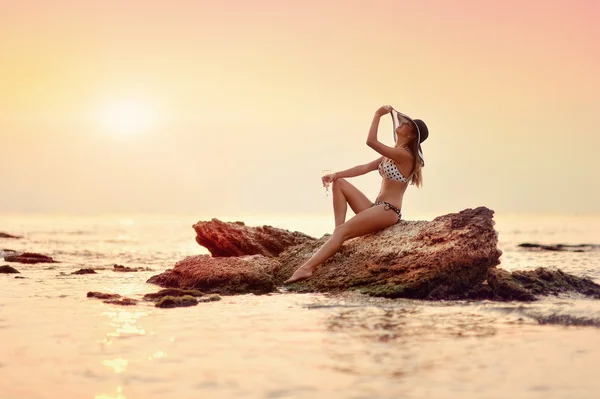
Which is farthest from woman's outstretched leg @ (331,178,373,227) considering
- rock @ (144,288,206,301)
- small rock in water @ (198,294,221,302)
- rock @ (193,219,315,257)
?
rock @ (144,288,206,301)

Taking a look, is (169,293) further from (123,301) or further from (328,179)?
(328,179)

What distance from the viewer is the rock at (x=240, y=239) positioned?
44.3 ft

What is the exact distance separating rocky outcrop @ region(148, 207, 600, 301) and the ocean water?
0.57 m

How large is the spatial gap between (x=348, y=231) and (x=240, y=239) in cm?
341

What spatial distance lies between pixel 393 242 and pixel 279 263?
2.27 meters

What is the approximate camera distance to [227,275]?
428 inches

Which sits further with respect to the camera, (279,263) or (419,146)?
(279,263)


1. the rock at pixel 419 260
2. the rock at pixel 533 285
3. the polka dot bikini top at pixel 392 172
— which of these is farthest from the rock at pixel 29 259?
the rock at pixel 533 285

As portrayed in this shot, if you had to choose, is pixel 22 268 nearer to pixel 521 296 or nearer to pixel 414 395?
pixel 521 296

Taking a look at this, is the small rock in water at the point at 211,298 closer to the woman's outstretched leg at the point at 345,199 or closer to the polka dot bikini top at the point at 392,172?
the woman's outstretched leg at the point at 345,199

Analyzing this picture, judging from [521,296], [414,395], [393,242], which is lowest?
[414,395]

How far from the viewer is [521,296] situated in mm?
9484

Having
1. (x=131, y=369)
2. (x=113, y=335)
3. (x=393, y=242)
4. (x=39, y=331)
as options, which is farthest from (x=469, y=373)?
(x=393, y=242)

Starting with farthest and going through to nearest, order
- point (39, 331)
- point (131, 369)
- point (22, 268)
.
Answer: point (22, 268), point (39, 331), point (131, 369)
